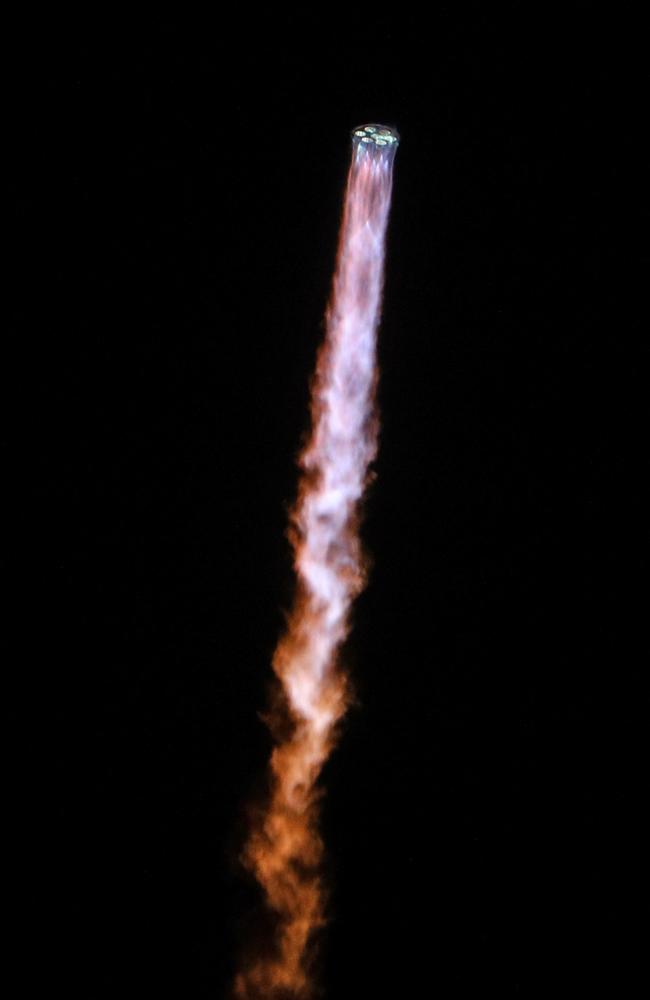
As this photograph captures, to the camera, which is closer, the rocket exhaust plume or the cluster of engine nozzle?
the cluster of engine nozzle

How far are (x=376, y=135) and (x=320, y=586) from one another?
8.45 feet

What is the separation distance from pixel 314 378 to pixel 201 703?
6.43 feet

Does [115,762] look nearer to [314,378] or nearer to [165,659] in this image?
[165,659]

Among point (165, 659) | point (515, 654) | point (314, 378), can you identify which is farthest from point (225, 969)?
point (314, 378)

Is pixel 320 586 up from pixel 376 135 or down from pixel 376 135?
down

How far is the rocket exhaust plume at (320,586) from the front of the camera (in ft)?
20.7

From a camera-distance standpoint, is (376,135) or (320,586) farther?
(320,586)

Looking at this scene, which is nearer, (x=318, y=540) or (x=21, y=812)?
(x=21, y=812)

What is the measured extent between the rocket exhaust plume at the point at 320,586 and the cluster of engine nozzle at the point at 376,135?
0.06 feet

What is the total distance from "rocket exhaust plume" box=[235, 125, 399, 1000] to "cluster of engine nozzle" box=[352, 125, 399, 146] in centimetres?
2

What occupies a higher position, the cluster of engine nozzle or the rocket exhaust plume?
the cluster of engine nozzle

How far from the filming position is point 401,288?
21.0 feet

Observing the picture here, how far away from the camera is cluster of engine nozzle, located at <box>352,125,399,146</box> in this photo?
6152 mm

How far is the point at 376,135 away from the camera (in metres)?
6.21
